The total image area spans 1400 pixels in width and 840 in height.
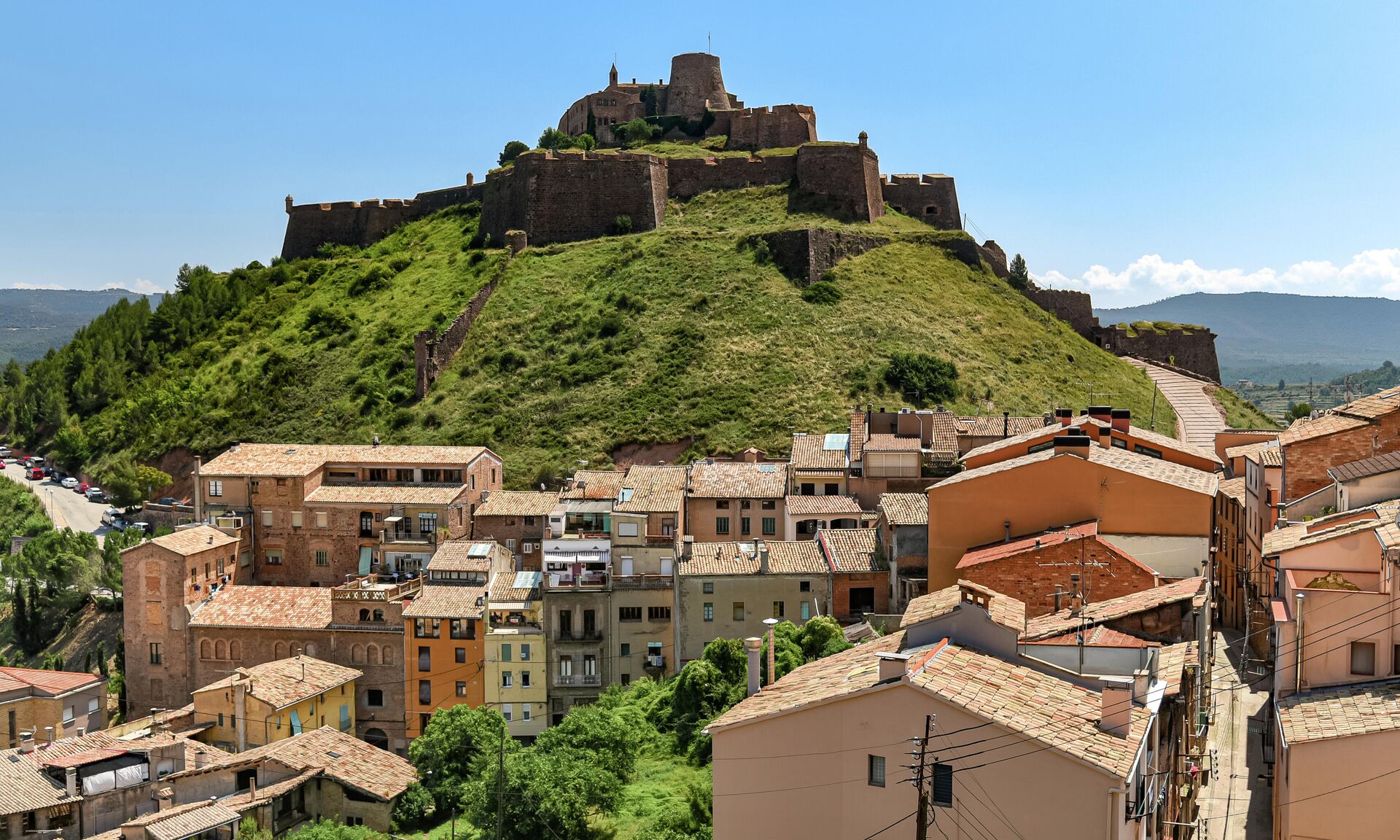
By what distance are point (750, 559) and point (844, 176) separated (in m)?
40.3

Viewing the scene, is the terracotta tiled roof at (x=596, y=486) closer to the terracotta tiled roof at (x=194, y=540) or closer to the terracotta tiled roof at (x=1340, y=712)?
the terracotta tiled roof at (x=194, y=540)

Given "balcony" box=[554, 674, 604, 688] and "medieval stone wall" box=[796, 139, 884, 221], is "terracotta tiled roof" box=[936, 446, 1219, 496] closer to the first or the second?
"balcony" box=[554, 674, 604, 688]

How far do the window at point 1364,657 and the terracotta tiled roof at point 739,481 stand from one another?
26.3m

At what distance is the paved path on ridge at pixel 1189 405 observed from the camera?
6034 cm

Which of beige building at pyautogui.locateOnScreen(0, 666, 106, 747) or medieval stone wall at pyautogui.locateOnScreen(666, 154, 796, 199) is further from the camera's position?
medieval stone wall at pyautogui.locateOnScreen(666, 154, 796, 199)

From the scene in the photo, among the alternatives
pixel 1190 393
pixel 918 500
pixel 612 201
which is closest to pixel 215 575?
pixel 918 500

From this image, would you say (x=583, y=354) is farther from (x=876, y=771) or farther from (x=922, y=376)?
(x=876, y=771)

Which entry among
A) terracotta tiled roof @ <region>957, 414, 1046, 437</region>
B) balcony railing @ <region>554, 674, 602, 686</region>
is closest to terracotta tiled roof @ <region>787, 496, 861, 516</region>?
terracotta tiled roof @ <region>957, 414, 1046, 437</region>

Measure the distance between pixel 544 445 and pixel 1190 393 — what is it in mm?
34212

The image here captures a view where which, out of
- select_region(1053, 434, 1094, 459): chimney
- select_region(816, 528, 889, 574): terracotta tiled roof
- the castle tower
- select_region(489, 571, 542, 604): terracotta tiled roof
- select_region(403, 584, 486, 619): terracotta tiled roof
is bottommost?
select_region(403, 584, 486, 619): terracotta tiled roof

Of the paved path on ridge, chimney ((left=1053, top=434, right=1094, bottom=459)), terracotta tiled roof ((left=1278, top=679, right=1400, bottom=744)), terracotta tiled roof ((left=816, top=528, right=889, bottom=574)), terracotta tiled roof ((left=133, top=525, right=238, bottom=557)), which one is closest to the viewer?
terracotta tiled roof ((left=1278, top=679, right=1400, bottom=744))

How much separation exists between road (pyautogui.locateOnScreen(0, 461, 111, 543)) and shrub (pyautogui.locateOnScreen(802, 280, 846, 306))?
1442 inches

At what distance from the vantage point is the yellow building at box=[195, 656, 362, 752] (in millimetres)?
40094

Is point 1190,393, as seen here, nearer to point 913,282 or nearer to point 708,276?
point 913,282
